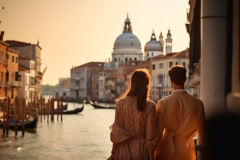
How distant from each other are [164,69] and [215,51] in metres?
43.7

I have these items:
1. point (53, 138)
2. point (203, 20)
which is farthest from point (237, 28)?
point (53, 138)

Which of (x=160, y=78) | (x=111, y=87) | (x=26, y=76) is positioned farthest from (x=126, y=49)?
(x=26, y=76)

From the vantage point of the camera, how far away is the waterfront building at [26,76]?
121 feet

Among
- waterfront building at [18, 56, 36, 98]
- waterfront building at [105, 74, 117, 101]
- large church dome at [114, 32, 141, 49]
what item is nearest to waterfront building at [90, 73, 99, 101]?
waterfront building at [105, 74, 117, 101]

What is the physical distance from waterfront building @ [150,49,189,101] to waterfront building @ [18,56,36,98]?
11.2 m

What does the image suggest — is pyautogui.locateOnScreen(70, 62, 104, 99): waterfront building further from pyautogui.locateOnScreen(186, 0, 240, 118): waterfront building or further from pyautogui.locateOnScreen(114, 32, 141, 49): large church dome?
pyautogui.locateOnScreen(186, 0, 240, 118): waterfront building

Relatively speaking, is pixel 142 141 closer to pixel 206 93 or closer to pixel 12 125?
pixel 206 93

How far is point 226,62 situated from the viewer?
251 centimetres

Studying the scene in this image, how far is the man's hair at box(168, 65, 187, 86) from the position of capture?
104 inches

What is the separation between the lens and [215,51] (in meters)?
2.50

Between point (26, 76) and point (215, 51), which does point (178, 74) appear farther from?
point (26, 76)

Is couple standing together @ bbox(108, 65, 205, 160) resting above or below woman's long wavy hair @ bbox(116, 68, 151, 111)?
below

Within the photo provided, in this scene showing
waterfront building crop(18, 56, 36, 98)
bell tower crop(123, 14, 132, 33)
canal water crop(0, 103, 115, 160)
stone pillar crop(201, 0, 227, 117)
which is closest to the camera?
stone pillar crop(201, 0, 227, 117)

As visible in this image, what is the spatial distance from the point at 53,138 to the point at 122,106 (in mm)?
15351
